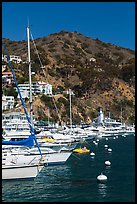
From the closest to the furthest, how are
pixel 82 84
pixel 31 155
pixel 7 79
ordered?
pixel 31 155 → pixel 7 79 → pixel 82 84

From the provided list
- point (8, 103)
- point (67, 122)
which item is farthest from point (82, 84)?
point (8, 103)

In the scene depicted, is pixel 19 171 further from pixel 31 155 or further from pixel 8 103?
pixel 8 103

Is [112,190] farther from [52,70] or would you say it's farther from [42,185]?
[52,70]

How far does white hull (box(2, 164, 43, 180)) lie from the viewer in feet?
56.2

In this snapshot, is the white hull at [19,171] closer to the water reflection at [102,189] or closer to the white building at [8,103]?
the water reflection at [102,189]

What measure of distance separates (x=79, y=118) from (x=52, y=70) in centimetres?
2067

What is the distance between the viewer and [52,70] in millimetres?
85875

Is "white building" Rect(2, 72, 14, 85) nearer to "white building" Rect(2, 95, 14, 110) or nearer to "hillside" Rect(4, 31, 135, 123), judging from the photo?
"hillside" Rect(4, 31, 135, 123)

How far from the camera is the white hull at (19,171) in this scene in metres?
17.1

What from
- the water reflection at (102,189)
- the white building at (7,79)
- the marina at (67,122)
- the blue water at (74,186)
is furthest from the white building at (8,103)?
the water reflection at (102,189)

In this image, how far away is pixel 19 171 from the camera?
56.7 ft

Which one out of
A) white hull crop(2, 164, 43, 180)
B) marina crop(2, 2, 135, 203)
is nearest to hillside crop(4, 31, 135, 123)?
marina crop(2, 2, 135, 203)

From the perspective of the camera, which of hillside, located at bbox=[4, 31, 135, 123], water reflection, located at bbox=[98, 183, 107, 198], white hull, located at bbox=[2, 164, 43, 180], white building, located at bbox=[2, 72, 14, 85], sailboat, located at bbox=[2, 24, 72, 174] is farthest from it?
white building, located at bbox=[2, 72, 14, 85]

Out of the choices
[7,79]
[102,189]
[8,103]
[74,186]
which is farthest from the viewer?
[7,79]
